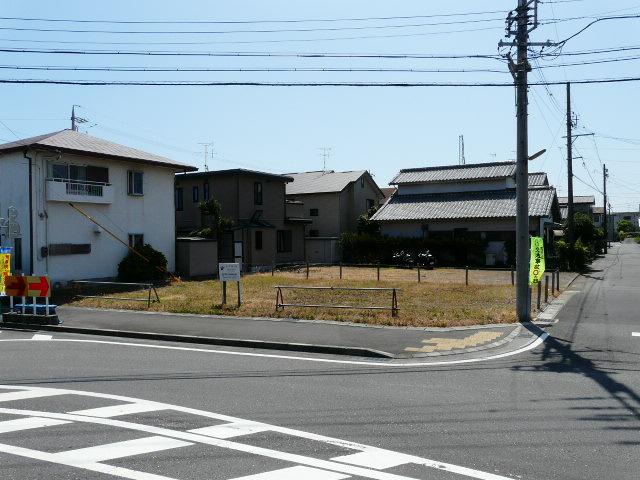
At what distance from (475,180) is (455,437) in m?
36.5

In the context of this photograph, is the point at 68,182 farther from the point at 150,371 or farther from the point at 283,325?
the point at 150,371

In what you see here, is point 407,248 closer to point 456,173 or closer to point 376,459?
point 456,173

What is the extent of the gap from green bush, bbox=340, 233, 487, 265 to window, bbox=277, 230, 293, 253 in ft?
11.7

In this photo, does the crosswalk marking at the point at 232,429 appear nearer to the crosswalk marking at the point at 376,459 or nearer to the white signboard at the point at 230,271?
the crosswalk marking at the point at 376,459

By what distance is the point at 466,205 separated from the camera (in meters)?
39.0

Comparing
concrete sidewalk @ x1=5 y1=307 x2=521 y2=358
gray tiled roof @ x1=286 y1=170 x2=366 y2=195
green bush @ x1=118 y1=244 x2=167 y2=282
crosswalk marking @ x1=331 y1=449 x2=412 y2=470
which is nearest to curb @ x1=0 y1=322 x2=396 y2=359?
concrete sidewalk @ x1=5 y1=307 x2=521 y2=358

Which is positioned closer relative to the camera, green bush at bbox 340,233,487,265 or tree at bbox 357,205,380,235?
green bush at bbox 340,233,487,265

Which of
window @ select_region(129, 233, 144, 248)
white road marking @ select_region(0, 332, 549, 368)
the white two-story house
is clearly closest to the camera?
white road marking @ select_region(0, 332, 549, 368)

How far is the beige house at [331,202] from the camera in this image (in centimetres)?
4319

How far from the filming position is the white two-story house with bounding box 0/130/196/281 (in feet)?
70.9

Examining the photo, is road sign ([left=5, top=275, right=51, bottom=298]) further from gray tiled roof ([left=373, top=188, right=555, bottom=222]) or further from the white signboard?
gray tiled roof ([left=373, top=188, right=555, bottom=222])

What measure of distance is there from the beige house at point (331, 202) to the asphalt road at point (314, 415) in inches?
1213

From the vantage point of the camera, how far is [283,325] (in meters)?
13.2

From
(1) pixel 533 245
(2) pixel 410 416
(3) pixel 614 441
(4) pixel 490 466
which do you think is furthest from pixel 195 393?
(1) pixel 533 245
